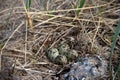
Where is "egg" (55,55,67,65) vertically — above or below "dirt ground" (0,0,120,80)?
below

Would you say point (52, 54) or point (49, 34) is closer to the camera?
point (52, 54)

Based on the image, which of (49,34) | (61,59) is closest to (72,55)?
(61,59)

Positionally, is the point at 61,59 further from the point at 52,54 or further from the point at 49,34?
the point at 49,34

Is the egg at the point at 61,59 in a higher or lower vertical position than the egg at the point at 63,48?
lower

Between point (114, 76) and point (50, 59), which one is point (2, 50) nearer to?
point (50, 59)

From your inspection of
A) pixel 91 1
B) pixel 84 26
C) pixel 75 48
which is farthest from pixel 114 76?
pixel 91 1
